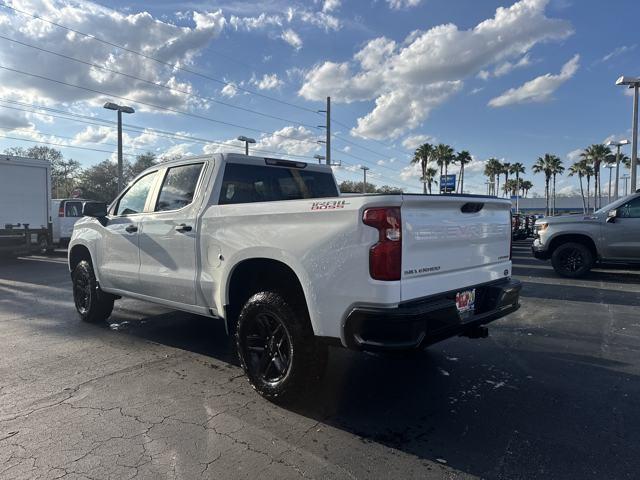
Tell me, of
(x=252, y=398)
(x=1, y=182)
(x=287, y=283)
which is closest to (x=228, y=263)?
(x=287, y=283)

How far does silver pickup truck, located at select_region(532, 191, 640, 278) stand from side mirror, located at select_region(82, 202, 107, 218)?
8990 mm

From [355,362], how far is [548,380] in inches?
68.2

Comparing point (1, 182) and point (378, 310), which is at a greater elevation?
point (1, 182)

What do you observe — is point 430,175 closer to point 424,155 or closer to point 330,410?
point 424,155

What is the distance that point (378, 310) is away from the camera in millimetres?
2992

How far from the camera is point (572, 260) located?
10383mm

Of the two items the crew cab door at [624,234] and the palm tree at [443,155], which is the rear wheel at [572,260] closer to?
the crew cab door at [624,234]

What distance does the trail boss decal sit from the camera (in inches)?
124

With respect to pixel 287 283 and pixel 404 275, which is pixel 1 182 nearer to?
pixel 287 283

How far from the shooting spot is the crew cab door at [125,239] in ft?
17.3

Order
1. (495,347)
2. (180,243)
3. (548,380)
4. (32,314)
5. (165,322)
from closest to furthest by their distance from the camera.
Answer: (548,380) < (180,243) < (495,347) < (165,322) < (32,314)

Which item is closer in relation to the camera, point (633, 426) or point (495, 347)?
point (633, 426)

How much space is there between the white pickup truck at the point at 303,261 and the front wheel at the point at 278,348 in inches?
0.4

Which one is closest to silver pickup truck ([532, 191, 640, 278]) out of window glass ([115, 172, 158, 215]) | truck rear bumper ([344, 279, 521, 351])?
truck rear bumper ([344, 279, 521, 351])
